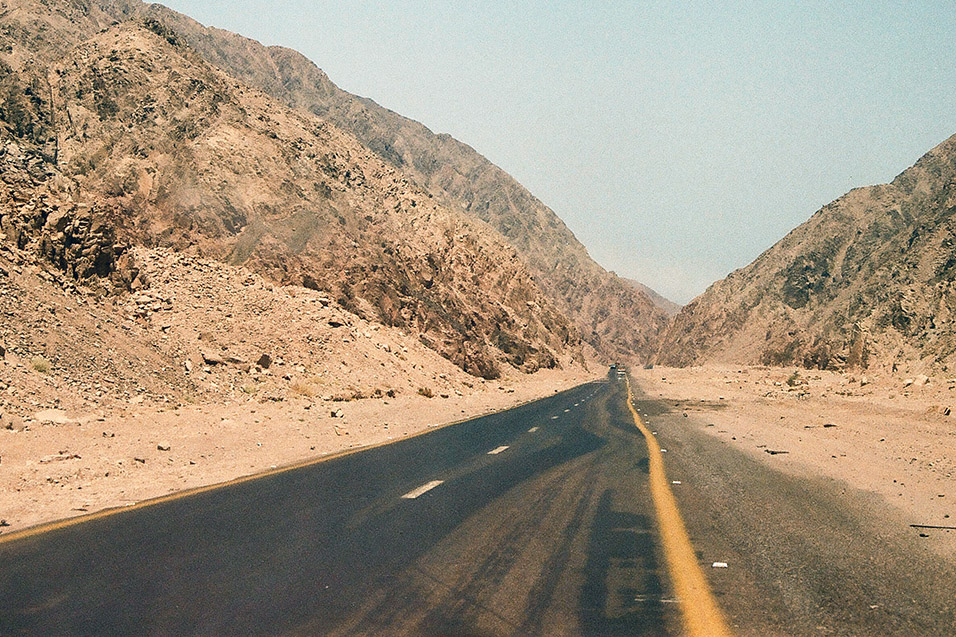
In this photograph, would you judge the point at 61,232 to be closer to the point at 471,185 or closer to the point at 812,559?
the point at 812,559

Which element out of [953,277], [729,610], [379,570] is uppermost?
[953,277]

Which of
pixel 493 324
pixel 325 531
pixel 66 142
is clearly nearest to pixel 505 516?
pixel 325 531

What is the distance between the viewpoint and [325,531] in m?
6.70

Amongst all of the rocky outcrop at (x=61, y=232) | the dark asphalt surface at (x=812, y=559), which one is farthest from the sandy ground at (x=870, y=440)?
the rocky outcrop at (x=61, y=232)

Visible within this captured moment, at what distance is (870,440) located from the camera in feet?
54.1

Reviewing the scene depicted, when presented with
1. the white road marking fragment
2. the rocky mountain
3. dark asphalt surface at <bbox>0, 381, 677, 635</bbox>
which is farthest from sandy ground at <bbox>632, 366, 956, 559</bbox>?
the rocky mountain

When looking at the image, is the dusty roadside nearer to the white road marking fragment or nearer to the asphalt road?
the asphalt road

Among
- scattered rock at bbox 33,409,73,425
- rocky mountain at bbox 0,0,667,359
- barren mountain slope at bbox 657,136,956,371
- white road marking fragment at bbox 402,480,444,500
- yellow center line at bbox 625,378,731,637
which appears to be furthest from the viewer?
rocky mountain at bbox 0,0,667,359

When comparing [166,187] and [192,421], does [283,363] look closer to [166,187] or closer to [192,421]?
[192,421]

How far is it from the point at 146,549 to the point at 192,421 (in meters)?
11.7

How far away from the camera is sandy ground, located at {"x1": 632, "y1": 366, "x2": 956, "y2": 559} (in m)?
9.20

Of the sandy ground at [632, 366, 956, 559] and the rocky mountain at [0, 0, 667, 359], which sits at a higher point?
the rocky mountain at [0, 0, 667, 359]

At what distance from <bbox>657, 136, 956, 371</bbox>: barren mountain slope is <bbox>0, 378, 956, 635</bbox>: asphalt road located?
43650 mm

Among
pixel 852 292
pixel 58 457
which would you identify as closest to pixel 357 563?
pixel 58 457
